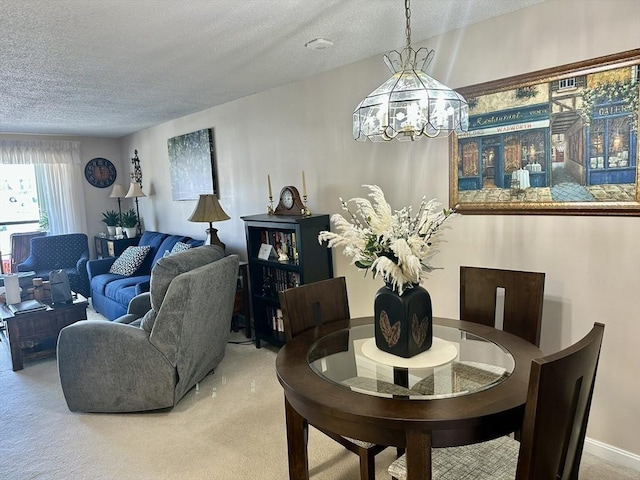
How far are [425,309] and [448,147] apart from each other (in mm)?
1291

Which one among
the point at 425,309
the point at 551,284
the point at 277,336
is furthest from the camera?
the point at 277,336

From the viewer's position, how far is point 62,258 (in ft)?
19.5

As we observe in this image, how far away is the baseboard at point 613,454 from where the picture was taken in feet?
6.98

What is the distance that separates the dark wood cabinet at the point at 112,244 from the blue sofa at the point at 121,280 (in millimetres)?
469

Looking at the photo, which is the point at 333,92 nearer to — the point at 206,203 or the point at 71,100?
the point at 206,203

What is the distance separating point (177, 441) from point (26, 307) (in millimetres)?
2219

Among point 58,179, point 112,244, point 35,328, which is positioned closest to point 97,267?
point 112,244

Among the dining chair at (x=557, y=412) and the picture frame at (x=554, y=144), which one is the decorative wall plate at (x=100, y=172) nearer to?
the picture frame at (x=554, y=144)

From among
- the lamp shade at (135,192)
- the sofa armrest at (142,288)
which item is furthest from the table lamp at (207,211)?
the lamp shade at (135,192)

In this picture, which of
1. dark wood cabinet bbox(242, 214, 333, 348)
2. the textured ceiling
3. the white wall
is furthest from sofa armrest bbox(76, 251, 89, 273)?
the white wall

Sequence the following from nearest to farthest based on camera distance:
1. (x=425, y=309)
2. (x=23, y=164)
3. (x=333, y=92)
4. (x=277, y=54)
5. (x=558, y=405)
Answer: (x=558, y=405)
(x=425, y=309)
(x=277, y=54)
(x=333, y=92)
(x=23, y=164)

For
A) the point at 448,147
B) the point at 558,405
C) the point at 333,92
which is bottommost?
the point at 558,405

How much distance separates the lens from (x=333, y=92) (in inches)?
131

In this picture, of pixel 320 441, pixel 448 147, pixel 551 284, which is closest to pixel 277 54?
pixel 448 147
